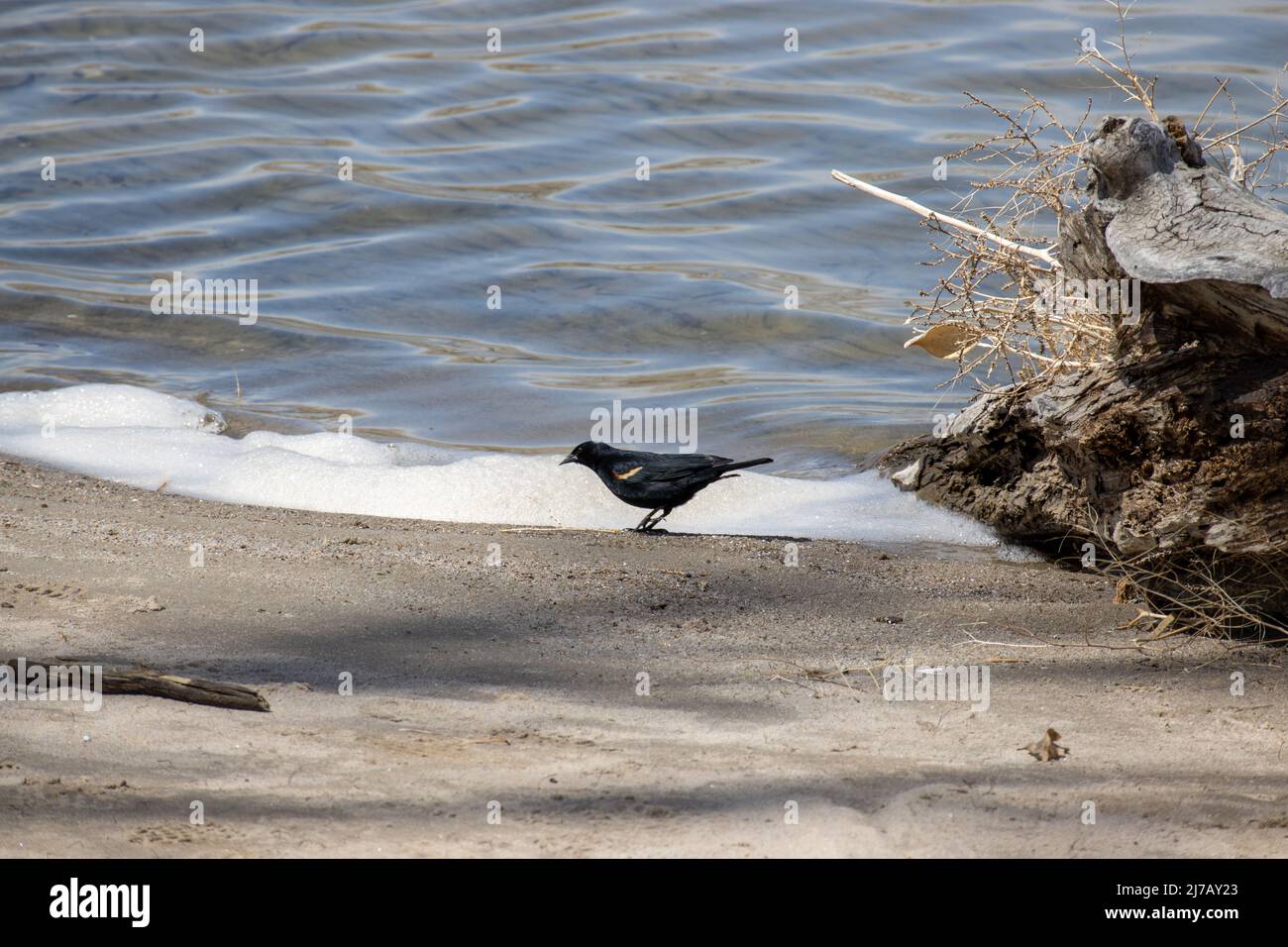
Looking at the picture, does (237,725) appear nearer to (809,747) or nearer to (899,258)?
(809,747)

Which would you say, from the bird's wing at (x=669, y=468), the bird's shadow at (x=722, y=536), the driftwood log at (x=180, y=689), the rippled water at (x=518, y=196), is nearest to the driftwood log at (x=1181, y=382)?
the bird's shadow at (x=722, y=536)

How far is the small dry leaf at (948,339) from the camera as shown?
6.79 meters

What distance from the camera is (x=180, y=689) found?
3809mm

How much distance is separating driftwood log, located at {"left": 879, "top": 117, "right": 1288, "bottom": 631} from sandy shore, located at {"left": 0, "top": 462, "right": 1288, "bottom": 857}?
1.18 ft

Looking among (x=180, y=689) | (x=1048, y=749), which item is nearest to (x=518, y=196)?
(x=180, y=689)

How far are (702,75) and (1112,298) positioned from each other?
14.6 m

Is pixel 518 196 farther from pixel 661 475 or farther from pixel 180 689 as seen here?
pixel 180 689

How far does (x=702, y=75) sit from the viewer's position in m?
18.6

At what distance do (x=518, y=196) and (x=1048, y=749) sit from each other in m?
12.2

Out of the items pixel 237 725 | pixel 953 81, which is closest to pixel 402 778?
pixel 237 725

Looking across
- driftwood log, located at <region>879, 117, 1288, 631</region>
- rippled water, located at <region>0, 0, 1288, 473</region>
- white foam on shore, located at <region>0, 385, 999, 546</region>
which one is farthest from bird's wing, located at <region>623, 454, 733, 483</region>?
rippled water, located at <region>0, 0, 1288, 473</region>

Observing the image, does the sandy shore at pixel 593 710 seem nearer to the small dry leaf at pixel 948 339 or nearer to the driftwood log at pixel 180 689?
the driftwood log at pixel 180 689

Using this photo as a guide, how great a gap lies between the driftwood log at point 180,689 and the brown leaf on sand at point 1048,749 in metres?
2.10

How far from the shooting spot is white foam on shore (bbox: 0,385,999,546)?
7.47 metres
